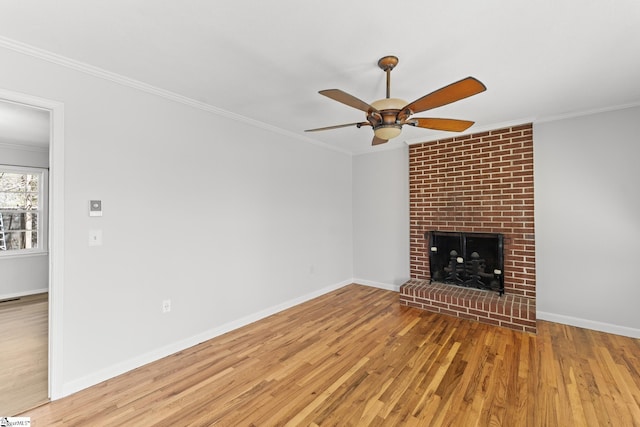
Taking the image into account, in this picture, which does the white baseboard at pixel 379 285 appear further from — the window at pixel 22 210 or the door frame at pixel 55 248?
the window at pixel 22 210

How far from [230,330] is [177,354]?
0.60 m

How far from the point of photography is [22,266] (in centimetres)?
442

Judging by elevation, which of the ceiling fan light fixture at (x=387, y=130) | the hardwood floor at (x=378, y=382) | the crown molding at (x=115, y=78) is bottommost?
the hardwood floor at (x=378, y=382)

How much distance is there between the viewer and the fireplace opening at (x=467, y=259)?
11.9 ft

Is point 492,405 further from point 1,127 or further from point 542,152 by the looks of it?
point 1,127

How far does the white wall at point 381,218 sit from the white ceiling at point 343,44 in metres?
1.97

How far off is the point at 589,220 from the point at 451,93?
282cm

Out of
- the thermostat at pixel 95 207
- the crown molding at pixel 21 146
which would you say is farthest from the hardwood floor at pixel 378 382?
the crown molding at pixel 21 146

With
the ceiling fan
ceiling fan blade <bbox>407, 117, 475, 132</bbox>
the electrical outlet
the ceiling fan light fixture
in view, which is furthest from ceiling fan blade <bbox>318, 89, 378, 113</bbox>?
the electrical outlet

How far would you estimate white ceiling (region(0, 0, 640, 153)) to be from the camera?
5.06 ft

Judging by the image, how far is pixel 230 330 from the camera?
122 inches

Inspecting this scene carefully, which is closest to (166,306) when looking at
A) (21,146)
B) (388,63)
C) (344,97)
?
(344,97)

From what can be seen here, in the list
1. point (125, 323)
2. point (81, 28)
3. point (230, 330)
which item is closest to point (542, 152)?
point (230, 330)

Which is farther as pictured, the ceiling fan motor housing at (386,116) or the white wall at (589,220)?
the white wall at (589,220)
